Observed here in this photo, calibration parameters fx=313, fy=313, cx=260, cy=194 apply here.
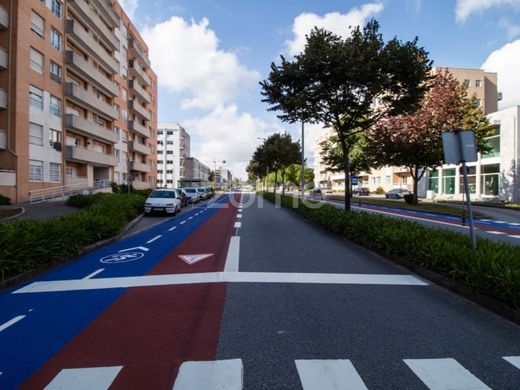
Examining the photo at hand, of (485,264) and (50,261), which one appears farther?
(50,261)

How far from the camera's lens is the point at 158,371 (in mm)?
2855

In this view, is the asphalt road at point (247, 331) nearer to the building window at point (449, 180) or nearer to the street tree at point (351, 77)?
the street tree at point (351, 77)

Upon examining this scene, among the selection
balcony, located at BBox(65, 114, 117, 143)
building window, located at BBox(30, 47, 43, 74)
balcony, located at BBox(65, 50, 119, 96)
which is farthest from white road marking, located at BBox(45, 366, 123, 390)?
balcony, located at BBox(65, 50, 119, 96)

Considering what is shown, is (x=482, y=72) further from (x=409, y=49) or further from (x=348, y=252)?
(x=348, y=252)

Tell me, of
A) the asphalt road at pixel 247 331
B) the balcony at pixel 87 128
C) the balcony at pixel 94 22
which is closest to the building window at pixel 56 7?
the balcony at pixel 94 22

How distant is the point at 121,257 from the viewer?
7.77 meters

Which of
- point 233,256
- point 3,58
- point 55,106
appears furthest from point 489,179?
point 3,58

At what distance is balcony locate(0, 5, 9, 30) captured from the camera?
19.8 metres

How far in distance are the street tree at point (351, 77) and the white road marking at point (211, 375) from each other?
35.8 ft

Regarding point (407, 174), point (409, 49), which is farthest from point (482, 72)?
point (409, 49)

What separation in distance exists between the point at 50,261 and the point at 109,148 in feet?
107

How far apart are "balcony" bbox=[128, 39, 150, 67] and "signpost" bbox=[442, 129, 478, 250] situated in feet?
150

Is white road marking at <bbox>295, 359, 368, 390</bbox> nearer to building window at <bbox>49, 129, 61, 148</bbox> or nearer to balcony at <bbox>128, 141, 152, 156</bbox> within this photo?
building window at <bbox>49, 129, 61, 148</bbox>

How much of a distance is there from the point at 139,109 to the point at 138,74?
4.93 meters
